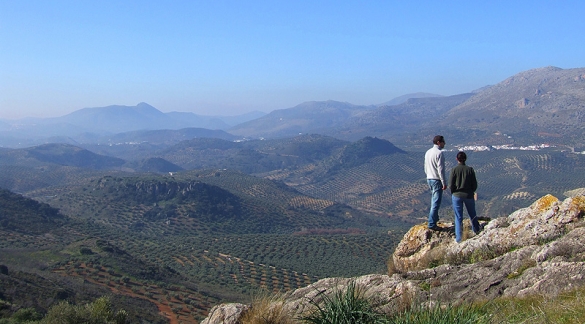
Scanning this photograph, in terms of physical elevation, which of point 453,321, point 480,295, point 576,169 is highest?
point 453,321

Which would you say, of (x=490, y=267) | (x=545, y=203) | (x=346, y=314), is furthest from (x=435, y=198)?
(x=346, y=314)

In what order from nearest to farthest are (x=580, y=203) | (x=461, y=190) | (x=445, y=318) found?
(x=445, y=318) → (x=580, y=203) → (x=461, y=190)

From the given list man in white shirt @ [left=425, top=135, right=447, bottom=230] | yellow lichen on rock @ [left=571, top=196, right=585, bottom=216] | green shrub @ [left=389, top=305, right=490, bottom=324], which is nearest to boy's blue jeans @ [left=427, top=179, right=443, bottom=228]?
man in white shirt @ [left=425, top=135, right=447, bottom=230]

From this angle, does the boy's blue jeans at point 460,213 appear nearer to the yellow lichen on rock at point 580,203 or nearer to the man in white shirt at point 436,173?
the man in white shirt at point 436,173

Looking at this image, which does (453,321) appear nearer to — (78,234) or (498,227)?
(498,227)

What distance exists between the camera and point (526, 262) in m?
6.16

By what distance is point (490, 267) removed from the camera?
6.67 metres

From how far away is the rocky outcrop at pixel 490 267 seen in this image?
548 centimetres

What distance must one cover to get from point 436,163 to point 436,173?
0.23 m

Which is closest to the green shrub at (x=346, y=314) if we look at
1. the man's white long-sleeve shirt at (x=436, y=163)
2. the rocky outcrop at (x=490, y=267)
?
the rocky outcrop at (x=490, y=267)

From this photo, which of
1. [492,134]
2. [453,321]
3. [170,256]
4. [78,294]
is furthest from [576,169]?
[453,321]

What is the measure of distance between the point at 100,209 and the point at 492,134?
154762 mm

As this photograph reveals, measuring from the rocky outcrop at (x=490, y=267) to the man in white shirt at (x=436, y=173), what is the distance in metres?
0.52

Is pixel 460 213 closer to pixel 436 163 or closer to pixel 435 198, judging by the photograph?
pixel 435 198
